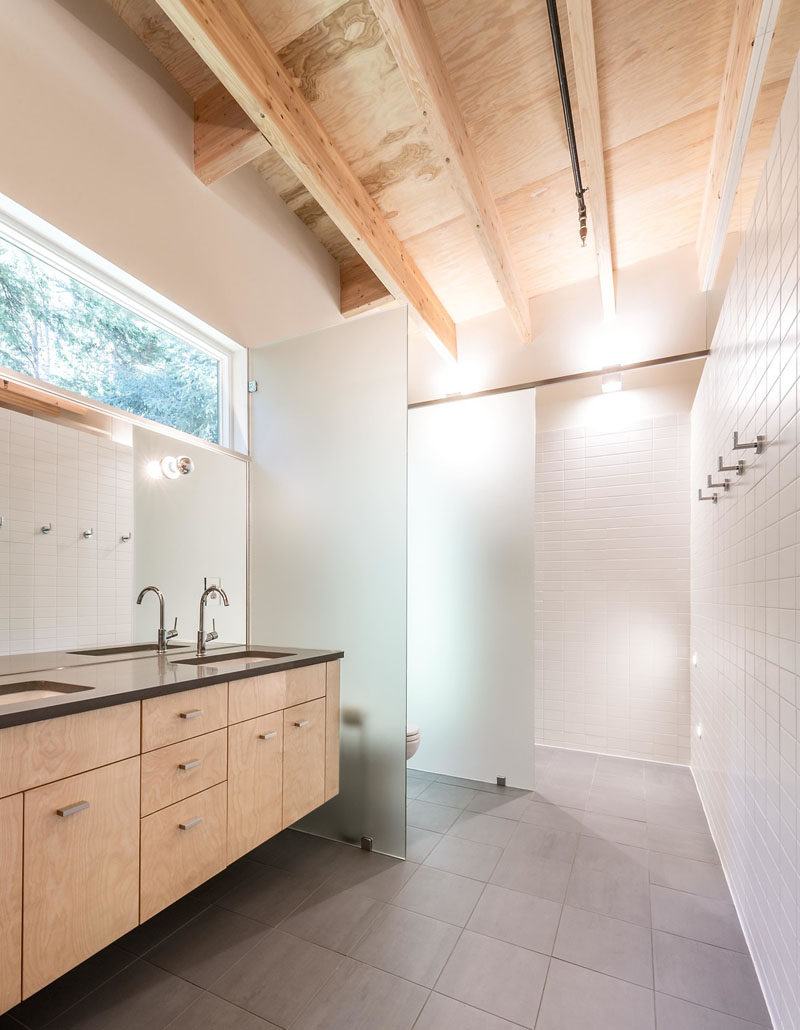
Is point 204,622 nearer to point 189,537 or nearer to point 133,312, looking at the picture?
point 189,537

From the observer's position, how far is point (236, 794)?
1762 mm

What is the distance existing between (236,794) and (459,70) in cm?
286

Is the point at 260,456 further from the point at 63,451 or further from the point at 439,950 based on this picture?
the point at 439,950

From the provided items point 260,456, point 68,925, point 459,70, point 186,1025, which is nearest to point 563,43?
point 459,70

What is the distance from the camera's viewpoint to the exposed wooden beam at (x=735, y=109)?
1798 mm

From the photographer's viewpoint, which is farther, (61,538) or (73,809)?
(61,538)

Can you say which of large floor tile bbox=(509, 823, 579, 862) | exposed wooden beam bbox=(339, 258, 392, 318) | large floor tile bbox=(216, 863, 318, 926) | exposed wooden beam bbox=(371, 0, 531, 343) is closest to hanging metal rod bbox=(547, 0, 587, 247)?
exposed wooden beam bbox=(371, 0, 531, 343)

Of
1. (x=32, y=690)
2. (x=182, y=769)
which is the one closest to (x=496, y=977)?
(x=182, y=769)

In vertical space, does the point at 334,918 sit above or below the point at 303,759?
below

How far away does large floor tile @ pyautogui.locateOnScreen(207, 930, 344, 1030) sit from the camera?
1.42 metres

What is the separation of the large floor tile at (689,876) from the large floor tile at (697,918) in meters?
0.04

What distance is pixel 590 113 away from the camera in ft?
6.93

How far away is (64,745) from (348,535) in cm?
136

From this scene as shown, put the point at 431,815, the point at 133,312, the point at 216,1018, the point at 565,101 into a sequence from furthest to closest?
the point at 431,815 → the point at 133,312 → the point at 565,101 → the point at 216,1018
